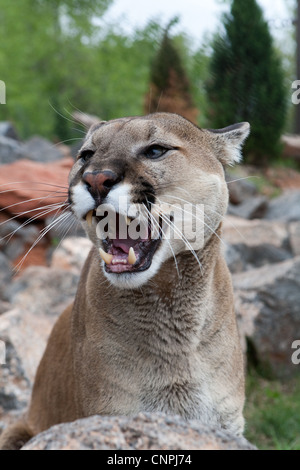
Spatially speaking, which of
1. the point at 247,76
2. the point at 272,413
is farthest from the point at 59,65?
the point at 272,413

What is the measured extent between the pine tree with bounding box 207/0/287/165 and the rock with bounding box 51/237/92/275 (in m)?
4.46

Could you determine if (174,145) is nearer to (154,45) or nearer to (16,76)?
(154,45)

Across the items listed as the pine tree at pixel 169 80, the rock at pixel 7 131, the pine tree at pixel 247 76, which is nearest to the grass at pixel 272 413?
the pine tree at pixel 247 76

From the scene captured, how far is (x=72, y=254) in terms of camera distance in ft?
23.8

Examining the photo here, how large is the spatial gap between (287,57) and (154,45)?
5741mm

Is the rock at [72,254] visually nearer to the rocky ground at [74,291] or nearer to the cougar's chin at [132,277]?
the rocky ground at [74,291]

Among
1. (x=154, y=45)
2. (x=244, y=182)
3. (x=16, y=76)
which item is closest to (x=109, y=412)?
(x=244, y=182)

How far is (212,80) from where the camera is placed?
433 inches

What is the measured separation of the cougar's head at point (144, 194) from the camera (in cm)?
286

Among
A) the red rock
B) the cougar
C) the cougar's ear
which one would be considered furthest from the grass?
the red rock

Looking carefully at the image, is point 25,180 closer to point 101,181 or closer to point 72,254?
point 72,254

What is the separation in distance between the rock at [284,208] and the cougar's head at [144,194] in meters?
6.32

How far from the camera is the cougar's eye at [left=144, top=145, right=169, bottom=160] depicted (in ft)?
10.2

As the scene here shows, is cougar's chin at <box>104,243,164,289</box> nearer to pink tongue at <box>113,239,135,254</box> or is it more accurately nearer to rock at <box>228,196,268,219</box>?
pink tongue at <box>113,239,135,254</box>
